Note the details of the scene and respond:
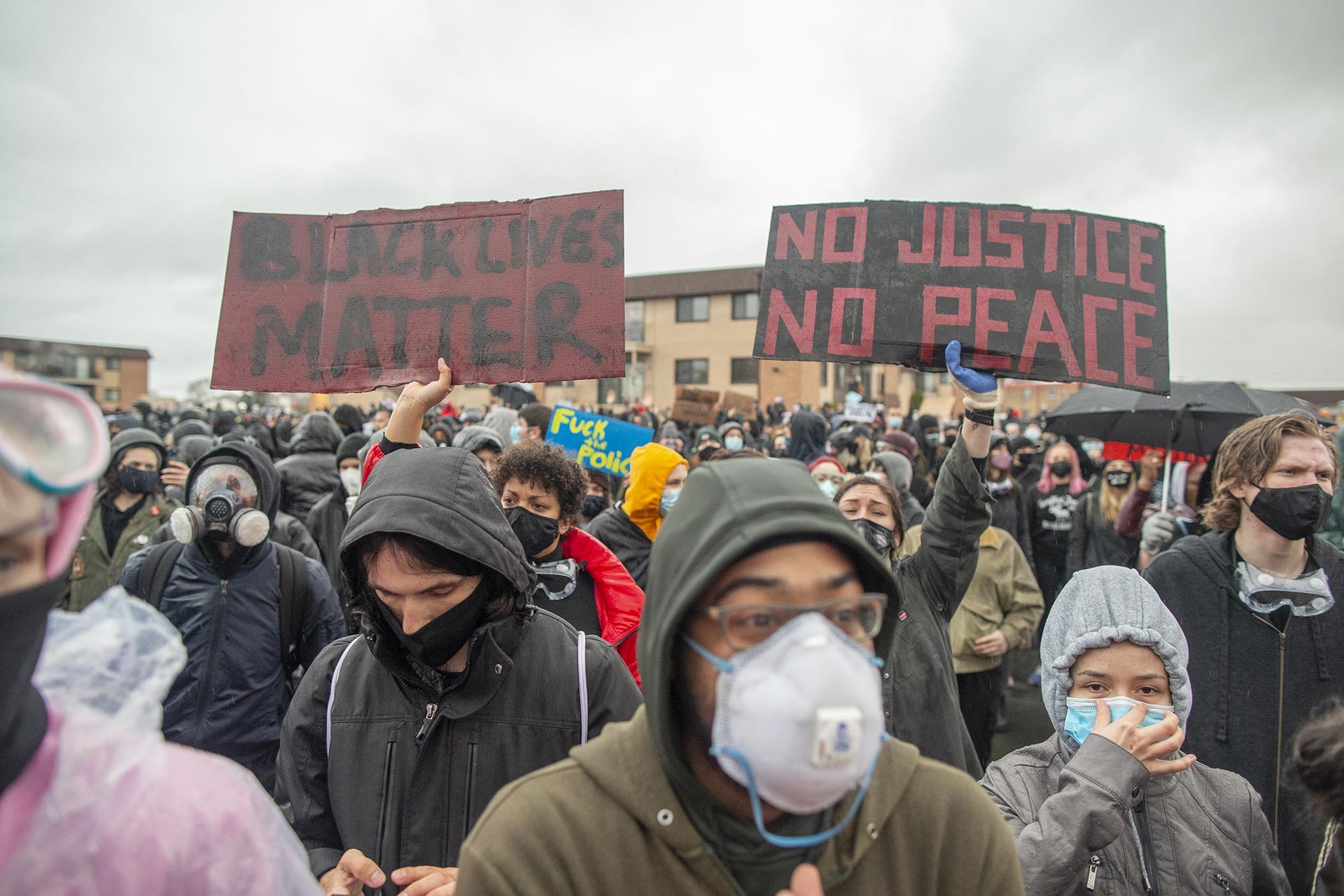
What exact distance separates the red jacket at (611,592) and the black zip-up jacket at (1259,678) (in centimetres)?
219

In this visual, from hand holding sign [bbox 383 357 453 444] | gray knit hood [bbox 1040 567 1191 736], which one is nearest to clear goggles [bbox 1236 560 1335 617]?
gray knit hood [bbox 1040 567 1191 736]

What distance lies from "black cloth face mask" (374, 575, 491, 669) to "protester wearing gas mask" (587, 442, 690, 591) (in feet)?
7.66

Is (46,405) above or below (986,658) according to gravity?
above

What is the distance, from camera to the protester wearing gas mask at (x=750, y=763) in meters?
1.19

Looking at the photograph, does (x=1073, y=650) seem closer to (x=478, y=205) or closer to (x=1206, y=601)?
(x=1206, y=601)

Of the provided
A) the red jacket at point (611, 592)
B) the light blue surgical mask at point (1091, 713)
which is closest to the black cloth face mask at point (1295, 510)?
the light blue surgical mask at point (1091, 713)

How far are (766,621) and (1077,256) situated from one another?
2.68 metres

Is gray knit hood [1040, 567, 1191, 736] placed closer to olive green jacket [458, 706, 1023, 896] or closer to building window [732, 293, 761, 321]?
olive green jacket [458, 706, 1023, 896]

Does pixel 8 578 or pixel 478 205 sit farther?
pixel 478 205

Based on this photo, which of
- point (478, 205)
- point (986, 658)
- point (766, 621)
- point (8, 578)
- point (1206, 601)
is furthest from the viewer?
point (986, 658)

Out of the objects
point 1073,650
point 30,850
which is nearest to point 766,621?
point 30,850

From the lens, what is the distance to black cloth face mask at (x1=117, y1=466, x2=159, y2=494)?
512 centimetres

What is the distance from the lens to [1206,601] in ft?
Answer: 10.5

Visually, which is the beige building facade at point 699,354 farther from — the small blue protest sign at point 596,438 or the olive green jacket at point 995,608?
the olive green jacket at point 995,608
